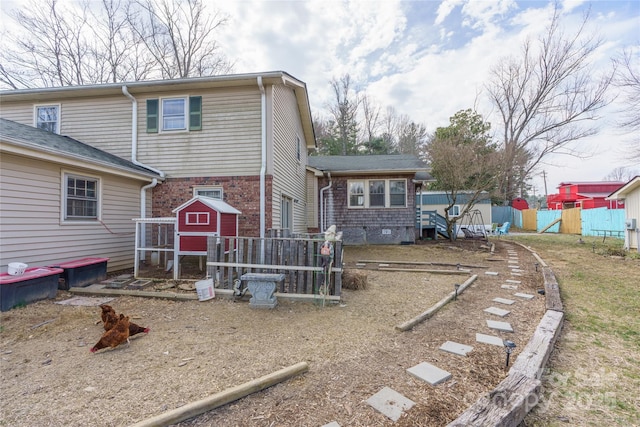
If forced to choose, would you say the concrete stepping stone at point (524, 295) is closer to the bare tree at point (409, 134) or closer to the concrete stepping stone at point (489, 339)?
the concrete stepping stone at point (489, 339)

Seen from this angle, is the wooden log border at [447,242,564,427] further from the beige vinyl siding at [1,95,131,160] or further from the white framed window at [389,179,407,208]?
the white framed window at [389,179,407,208]

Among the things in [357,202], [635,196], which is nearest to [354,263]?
[357,202]

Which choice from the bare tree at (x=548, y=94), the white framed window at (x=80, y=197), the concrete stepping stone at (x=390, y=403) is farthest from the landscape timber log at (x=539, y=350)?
the bare tree at (x=548, y=94)

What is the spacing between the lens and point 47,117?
838cm

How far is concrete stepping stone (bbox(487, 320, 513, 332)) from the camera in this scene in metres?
3.60

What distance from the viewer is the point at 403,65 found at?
51.8ft

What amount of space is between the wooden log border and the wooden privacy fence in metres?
2.54

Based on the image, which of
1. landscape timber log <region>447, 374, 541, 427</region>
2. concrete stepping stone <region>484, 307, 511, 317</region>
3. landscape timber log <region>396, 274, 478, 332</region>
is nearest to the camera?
landscape timber log <region>447, 374, 541, 427</region>

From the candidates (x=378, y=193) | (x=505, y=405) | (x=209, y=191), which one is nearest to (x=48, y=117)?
(x=209, y=191)

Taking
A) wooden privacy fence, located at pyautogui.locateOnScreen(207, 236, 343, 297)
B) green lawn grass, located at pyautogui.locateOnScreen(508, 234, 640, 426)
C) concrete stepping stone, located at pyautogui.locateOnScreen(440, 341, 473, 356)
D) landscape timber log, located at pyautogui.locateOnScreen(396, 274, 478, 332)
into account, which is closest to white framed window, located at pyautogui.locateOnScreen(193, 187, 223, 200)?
wooden privacy fence, located at pyautogui.locateOnScreen(207, 236, 343, 297)

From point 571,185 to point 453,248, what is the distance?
1163 inches

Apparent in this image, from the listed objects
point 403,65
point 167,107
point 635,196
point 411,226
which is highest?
point 403,65

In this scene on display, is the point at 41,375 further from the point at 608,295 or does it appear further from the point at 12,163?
the point at 608,295

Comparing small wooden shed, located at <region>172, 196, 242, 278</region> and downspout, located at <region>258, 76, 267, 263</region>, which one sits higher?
downspout, located at <region>258, 76, 267, 263</region>
